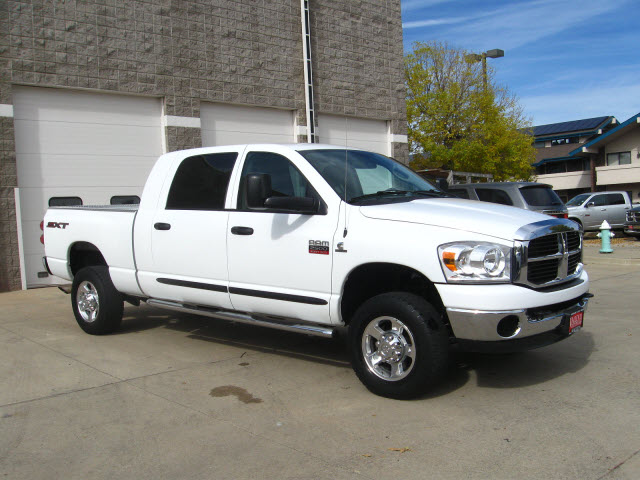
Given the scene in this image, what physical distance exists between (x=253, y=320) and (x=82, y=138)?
7.67 metres

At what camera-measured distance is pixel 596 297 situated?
9422 mm

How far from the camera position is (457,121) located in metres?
32.2

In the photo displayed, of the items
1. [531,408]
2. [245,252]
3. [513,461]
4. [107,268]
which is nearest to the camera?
[513,461]

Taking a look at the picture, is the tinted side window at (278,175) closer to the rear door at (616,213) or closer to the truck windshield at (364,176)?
the truck windshield at (364,176)

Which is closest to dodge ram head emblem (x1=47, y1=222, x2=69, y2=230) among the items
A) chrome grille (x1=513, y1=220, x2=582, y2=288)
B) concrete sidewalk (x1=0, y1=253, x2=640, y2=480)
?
concrete sidewalk (x1=0, y1=253, x2=640, y2=480)

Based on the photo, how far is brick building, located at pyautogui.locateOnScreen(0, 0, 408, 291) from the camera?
11.2 m

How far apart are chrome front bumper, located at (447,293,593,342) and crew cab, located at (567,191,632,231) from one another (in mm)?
20710

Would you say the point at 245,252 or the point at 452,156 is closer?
the point at 245,252

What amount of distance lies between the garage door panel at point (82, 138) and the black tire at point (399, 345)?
8.59 meters

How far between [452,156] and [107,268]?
26.0 m

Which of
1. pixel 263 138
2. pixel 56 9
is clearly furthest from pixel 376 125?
pixel 56 9

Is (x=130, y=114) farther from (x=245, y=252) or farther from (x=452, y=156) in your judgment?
(x=452, y=156)

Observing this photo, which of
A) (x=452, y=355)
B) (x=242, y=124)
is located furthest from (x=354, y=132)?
(x=452, y=355)

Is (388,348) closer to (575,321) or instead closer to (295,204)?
(295,204)
